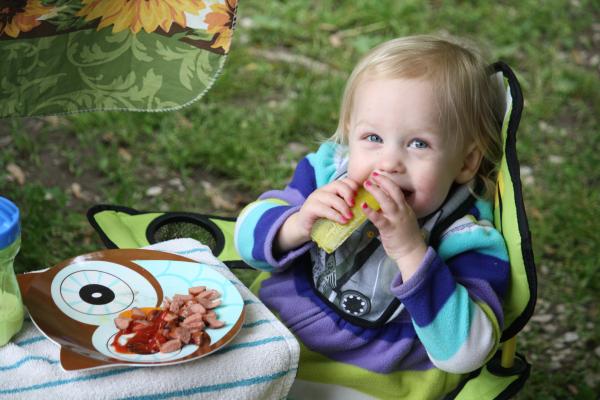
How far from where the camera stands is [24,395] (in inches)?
46.2

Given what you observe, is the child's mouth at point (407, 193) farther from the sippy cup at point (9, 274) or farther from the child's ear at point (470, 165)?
the sippy cup at point (9, 274)

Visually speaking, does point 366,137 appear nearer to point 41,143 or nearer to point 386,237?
point 386,237

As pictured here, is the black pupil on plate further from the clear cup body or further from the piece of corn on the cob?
the piece of corn on the cob

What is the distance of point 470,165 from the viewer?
173cm

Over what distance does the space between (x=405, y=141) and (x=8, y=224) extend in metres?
0.75

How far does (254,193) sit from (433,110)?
161 centimetres

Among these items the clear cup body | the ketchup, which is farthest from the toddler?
the clear cup body

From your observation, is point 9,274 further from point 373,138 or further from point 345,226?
point 373,138

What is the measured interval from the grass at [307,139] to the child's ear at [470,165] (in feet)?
3.15

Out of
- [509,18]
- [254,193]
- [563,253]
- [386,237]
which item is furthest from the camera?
[509,18]

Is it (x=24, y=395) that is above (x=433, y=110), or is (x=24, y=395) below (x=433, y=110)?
below

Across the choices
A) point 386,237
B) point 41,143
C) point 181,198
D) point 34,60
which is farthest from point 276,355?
point 41,143

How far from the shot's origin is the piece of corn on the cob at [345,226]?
5.07 ft

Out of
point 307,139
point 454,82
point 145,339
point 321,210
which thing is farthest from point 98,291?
point 307,139
